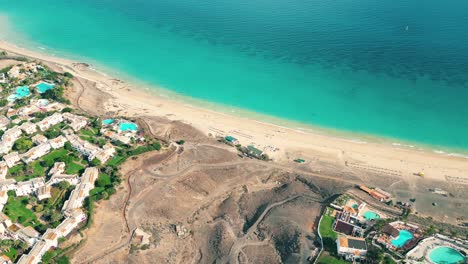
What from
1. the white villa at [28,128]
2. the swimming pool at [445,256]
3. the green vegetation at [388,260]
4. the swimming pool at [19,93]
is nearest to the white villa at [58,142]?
the white villa at [28,128]

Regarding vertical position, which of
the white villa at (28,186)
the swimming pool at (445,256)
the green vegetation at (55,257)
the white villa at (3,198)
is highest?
the swimming pool at (445,256)

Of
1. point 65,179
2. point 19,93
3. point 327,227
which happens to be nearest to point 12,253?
point 65,179

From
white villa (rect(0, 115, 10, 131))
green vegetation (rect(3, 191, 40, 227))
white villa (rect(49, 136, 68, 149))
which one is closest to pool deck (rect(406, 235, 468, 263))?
green vegetation (rect(3, 191, 40, 227))

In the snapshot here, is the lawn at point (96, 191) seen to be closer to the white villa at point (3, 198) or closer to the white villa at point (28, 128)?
the white villa at point (3, 198)

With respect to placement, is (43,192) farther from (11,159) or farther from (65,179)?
(11,159)

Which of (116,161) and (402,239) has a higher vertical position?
(402,239)

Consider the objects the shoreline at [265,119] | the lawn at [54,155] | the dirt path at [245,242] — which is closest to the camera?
the dirt path at [245,242]

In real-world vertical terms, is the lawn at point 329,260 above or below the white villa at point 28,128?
below
